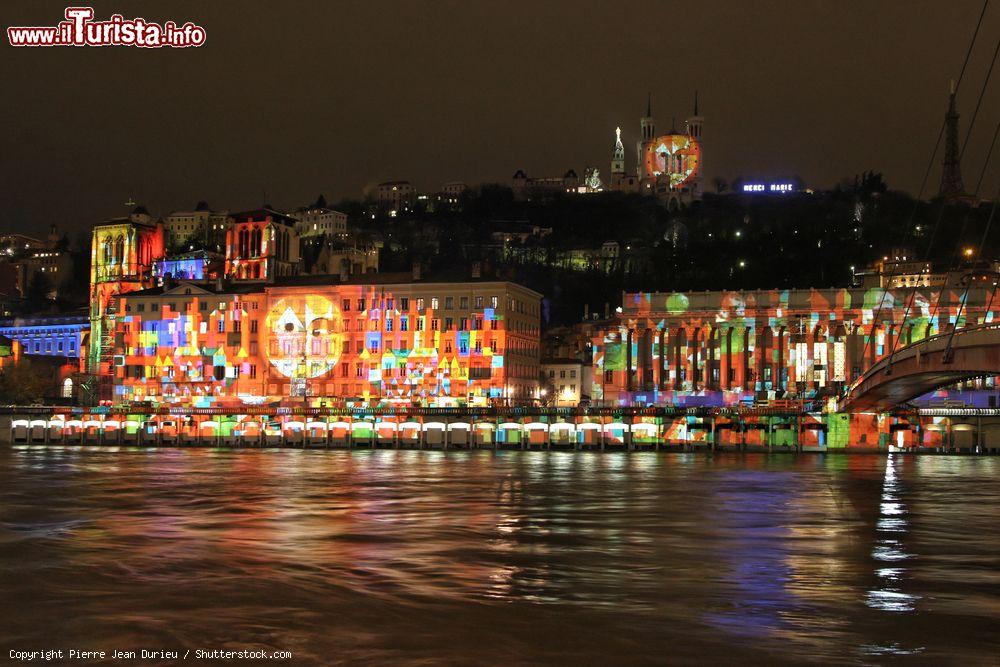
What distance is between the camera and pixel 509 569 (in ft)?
113

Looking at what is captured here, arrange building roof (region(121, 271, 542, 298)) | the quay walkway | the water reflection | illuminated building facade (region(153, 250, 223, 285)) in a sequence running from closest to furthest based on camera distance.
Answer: the water reflection, the quay walkway, building roof (region(121, 271, 542, 298)), illuminated building facade (region(153, 250, 223, 285))

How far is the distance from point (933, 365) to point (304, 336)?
76.4m

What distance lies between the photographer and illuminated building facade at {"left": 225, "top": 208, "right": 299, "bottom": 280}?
167 metres

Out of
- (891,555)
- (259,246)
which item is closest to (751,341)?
(259,246)

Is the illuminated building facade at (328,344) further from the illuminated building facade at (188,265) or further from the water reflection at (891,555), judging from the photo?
the water reflection at (891,555)

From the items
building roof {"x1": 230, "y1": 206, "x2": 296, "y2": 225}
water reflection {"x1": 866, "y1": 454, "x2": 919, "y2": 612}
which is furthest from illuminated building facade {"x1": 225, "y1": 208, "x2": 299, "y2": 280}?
Answer: water reflection {"x1": 866, "y1": 454, "x2": 919, "y2": 612}

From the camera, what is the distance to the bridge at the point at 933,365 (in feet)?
218

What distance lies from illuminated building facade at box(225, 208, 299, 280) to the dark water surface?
332ft

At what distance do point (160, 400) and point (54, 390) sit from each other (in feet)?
163

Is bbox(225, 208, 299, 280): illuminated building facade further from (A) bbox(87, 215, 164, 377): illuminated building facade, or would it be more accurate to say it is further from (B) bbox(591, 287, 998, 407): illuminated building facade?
(B) bbox(591, 287, 998, 407): illuminated building facade

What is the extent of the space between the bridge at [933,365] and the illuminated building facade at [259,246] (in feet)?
309

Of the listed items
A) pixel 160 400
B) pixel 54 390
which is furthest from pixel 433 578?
pixel 54 390

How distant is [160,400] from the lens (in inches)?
5453

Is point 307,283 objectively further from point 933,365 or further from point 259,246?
point 933,365
